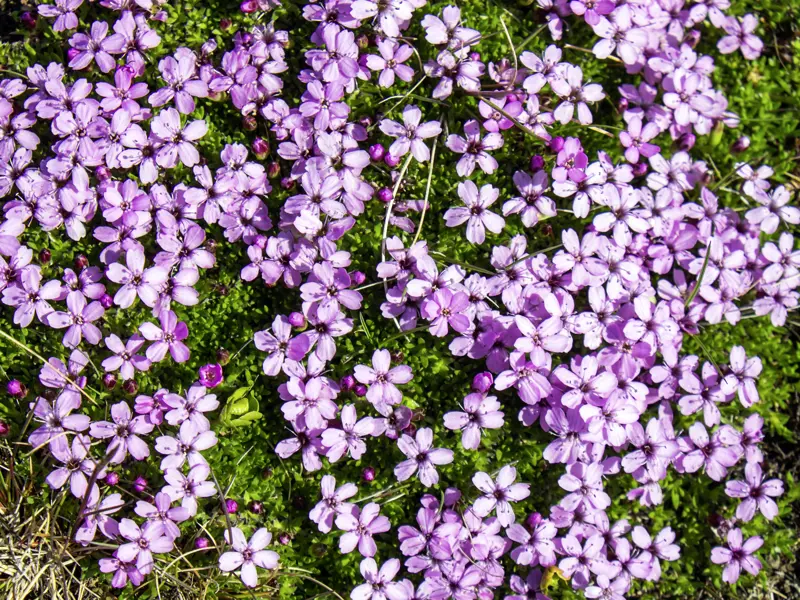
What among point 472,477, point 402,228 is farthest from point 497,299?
point 472,477

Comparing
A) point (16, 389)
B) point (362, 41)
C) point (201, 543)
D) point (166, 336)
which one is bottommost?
point (201, 543)

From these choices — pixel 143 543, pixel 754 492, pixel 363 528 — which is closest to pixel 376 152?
pixel 363 528

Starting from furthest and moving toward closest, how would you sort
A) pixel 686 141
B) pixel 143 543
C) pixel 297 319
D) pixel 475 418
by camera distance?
1. pixel 686 141
2. pixel 475 418
3. pixel 297 319
4. pixel 143 543

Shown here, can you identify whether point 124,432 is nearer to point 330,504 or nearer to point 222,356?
point 222,356

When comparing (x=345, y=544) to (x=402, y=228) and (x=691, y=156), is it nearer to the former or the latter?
(x=402, y=228)

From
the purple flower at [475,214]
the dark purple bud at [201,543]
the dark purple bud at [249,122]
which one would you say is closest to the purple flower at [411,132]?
the purple flower at [475,214]

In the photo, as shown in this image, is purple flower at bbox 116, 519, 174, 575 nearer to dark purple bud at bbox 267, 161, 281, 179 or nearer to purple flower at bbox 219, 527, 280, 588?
purple flower at bbox 219, 527, 280, 588

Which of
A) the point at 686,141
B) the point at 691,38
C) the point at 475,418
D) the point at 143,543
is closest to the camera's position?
the point at 143,543
